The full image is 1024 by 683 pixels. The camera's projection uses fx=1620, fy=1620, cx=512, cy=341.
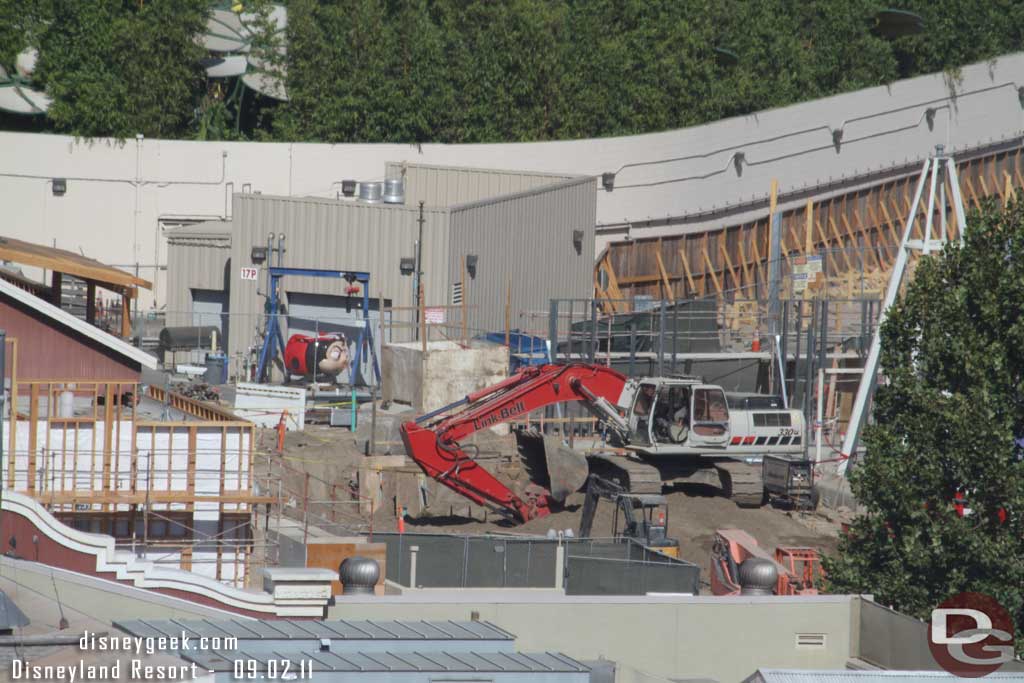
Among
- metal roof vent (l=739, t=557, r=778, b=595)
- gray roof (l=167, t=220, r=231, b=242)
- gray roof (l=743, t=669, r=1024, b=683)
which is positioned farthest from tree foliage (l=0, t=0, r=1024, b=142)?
gray roof (l=743, t=669, r=1024, b=683)

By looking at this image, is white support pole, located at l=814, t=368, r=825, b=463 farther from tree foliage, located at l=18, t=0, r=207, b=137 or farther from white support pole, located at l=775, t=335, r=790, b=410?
tree foliage, located at l=18, t=0, r=207, b=137

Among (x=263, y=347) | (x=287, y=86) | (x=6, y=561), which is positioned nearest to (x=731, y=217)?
(x=287, y=86)

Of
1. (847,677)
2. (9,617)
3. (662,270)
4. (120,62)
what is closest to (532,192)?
(662,270)

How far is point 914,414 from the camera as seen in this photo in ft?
88.4

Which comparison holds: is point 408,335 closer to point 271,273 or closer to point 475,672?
point 271,273

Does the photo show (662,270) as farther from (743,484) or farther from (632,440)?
(632,440)

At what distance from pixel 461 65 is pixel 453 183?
10.9m

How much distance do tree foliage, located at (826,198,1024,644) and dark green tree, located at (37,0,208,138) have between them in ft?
105

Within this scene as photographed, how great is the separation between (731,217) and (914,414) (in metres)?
30.2

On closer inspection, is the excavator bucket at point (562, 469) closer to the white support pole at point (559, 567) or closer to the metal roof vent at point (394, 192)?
the white support pole at point (559, 567)

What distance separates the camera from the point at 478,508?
3281cm

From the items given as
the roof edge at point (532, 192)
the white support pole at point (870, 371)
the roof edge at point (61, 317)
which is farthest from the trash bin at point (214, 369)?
the roof edge at point (61, 317)

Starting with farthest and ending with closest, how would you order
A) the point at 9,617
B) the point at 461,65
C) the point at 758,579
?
1. the point at 461,65
2. the point at 758,579
3. the point at 9,617

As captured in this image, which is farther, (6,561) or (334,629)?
(6,561)
